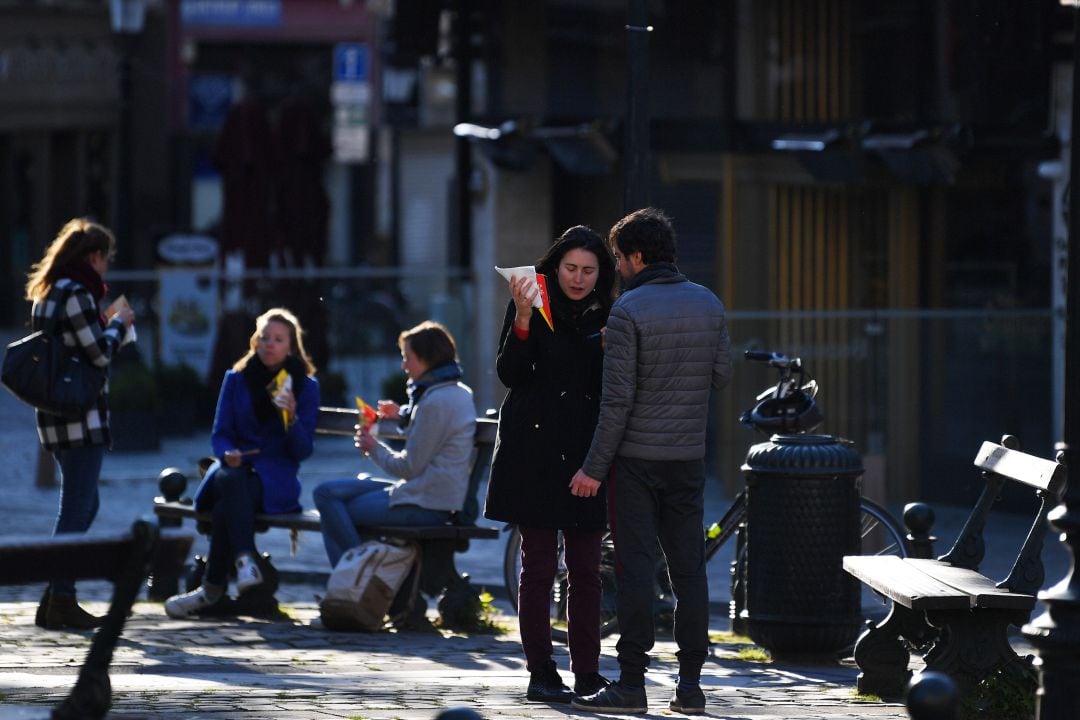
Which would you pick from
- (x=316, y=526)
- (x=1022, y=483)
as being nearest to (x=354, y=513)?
(x=316, y=526)

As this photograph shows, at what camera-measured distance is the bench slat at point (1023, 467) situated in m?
6.89

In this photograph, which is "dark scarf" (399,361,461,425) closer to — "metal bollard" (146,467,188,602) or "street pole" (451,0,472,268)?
"metal bollard" (146,467,188,602)

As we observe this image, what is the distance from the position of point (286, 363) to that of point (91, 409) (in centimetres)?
116

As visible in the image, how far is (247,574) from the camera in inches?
374

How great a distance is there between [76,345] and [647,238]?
10.3 feet

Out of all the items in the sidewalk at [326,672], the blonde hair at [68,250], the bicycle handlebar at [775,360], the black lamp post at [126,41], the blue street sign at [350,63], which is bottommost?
the sidewalk at [326,672]

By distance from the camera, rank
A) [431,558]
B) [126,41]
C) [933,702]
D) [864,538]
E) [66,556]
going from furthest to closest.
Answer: [126,41] < [431,558] < [864,538] < [66,556] < [933,702]

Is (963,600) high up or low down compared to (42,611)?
up

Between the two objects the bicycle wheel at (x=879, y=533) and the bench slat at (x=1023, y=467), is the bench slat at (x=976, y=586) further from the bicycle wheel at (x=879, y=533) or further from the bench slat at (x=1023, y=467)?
the bicycle wheel at (x=879, y=533)

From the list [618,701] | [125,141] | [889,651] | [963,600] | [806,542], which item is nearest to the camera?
[963,600]

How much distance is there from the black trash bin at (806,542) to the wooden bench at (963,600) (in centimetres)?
58

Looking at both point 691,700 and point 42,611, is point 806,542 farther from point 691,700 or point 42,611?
point 42,611

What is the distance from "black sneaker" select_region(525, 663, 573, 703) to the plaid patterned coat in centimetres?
280

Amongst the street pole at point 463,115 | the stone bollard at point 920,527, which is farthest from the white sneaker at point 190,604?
the street pole at point 463,115
